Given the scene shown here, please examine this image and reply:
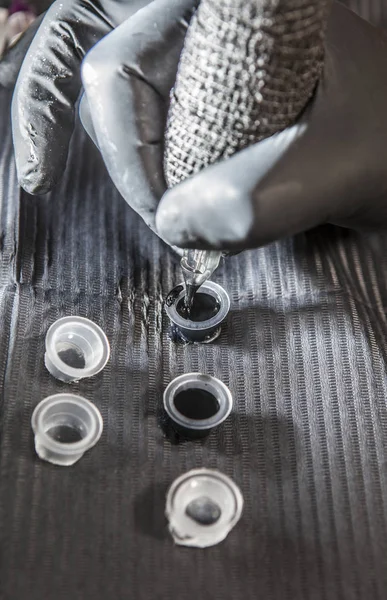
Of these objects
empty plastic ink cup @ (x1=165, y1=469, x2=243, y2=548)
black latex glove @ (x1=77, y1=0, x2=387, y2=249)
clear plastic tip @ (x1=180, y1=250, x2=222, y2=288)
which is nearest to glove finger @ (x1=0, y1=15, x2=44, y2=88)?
black latex glove @ (x1=77, y1=0, x2=387, y2=249)

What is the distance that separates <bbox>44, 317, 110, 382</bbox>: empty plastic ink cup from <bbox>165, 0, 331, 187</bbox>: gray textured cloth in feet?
0.96

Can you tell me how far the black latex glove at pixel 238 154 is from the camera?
69cm

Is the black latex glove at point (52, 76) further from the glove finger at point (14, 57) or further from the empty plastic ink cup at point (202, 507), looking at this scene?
the empty plastic ink cup at point (202, 507)

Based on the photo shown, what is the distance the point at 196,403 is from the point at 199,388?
0.07 feet

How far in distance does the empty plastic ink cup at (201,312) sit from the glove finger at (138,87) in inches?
8.3

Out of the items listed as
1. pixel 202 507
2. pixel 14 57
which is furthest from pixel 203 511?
pixel 14 57

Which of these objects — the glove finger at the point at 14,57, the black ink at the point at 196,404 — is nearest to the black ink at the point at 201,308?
the black ink at the point at 196,404

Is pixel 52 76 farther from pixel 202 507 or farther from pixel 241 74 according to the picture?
pixel 202 507

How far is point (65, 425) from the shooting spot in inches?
32.4

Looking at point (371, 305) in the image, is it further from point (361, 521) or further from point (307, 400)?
point (361, 521)

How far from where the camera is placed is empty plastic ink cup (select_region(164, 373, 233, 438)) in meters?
0.81

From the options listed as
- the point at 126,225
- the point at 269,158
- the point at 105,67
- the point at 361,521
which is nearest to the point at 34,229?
the point at 126,225

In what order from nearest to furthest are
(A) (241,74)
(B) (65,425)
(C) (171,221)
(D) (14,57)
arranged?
(A) (241,74)
(C) (171,221)
(B) (65,425)
(D) (14,57)

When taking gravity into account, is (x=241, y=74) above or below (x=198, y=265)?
above
